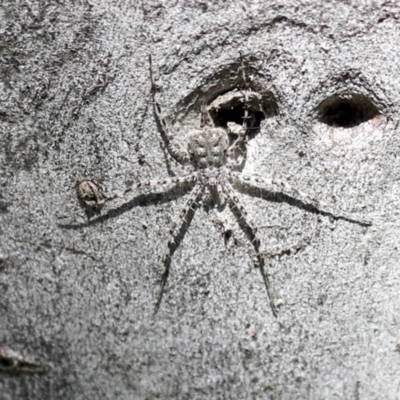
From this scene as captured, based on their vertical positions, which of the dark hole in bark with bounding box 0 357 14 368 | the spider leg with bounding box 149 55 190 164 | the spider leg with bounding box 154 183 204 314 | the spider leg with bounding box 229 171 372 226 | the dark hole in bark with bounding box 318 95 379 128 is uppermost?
the dark hole in bark with bounding box 318 95 379 128

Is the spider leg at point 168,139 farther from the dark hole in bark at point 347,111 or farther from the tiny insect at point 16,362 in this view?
the tiny insect at point 16,362

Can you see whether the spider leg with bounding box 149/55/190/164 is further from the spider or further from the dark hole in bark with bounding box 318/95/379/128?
the dark hole in bark with bounding box 318/95/379/128

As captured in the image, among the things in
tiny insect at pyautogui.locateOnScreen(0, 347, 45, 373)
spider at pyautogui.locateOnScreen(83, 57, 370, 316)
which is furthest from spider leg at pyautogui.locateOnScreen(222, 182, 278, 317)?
tiny insect at pyautogui.locateOnScreen(0, 347, 45, 373)

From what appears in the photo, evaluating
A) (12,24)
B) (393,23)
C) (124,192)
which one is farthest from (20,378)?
(393,23)

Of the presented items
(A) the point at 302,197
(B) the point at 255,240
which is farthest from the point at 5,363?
(A) the point at 302,197

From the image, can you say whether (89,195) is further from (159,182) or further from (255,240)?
(255,240)
